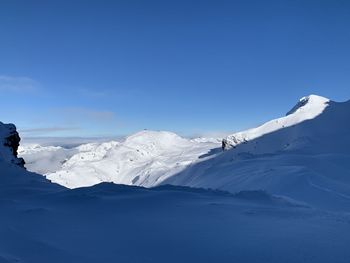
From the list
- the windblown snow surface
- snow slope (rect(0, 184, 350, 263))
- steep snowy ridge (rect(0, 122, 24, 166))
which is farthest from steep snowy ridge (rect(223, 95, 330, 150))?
snow slope (rect(0, 184, 350, 263))

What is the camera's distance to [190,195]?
18.1 meters

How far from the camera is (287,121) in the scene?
489 feet

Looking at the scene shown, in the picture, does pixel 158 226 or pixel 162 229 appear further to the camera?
pixel 158 226

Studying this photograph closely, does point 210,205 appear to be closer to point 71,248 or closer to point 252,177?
point 71,248

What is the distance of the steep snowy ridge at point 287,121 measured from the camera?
144 m

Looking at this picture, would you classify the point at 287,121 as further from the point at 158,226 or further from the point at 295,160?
the point at 158,226

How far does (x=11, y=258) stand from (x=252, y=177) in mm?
38168

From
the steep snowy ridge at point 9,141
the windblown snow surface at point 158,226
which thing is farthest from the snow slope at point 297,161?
the steep snowy ridge at point 9,141

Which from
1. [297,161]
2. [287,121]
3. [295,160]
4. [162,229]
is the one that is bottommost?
[162,229]

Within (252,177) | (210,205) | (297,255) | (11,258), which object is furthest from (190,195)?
(252,177)

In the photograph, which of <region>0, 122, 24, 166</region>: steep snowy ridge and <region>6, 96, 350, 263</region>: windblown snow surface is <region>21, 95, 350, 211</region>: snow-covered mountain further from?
<region>0, 122, 24, 166</region>: steep snowy ridge

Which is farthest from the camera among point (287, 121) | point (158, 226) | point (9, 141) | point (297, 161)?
point (287, 121)

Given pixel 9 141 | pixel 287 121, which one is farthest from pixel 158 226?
pixel 287 121

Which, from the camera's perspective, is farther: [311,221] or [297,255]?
[311,221]
